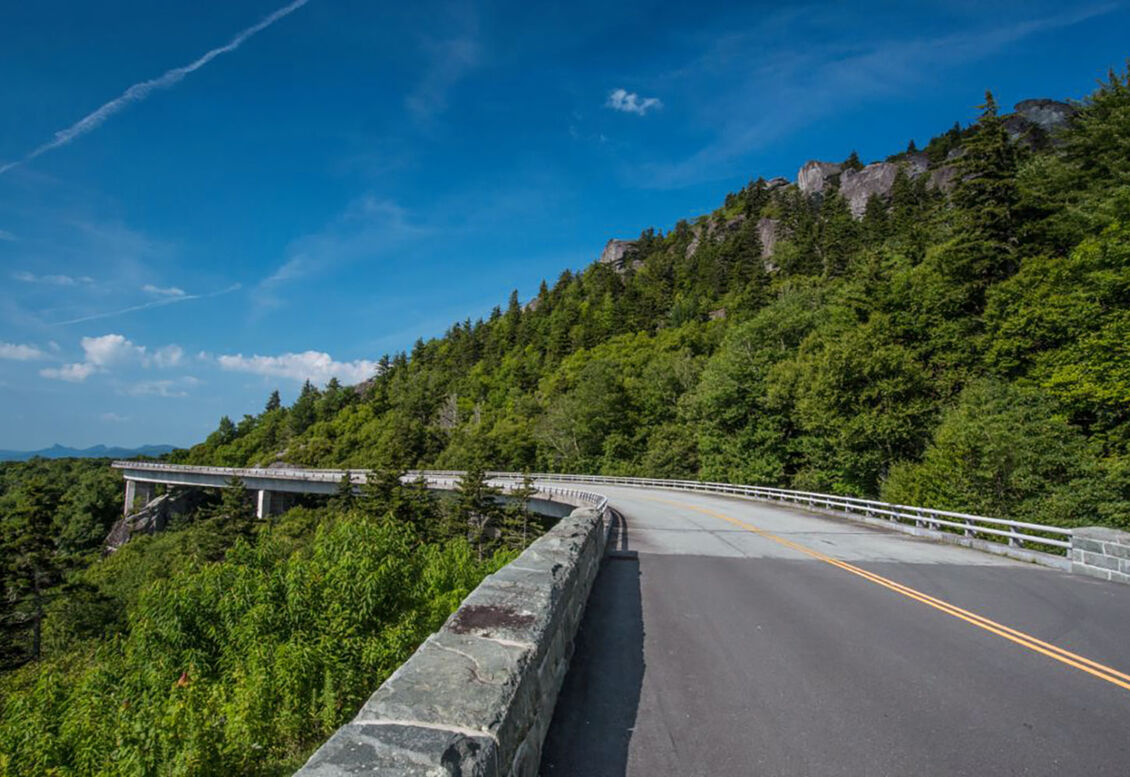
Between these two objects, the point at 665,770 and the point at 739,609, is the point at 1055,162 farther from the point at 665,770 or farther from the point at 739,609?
the point at 665,770

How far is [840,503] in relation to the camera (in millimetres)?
21828

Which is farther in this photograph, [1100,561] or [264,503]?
[264,503]

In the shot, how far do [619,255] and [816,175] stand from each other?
206ft

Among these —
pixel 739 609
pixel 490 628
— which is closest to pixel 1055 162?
pixel 739 609

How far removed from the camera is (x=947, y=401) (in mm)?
28172

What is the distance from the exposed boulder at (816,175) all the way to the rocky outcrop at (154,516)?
528 feet

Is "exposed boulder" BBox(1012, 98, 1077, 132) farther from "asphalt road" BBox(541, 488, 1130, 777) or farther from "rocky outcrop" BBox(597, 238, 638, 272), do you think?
"asphalt road" BBox(541, 488, 1130, 777)

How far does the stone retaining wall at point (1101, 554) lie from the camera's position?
31.3 feet

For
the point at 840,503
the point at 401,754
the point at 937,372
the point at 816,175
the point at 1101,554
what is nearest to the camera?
the point at 401,754

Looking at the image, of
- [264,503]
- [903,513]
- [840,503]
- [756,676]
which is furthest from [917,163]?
[756,676]

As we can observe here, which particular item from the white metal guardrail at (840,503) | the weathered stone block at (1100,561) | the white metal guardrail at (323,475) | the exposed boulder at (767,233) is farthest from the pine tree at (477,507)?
the exposed boulder at (767,233)

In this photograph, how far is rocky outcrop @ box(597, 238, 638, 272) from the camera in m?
166

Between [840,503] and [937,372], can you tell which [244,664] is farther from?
[937,372]

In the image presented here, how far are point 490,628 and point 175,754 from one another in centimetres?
328
